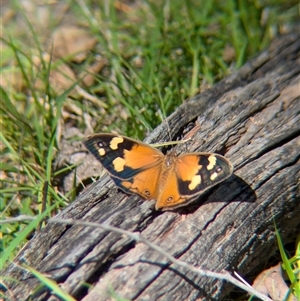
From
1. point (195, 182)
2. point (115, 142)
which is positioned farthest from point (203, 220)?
point (115, 142)

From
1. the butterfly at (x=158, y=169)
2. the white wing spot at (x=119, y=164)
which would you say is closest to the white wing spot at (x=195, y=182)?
the butterfly at (x=158, y=169)

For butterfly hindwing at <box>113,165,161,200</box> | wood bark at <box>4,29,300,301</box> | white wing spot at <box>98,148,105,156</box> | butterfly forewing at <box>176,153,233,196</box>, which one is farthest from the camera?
white wing spot at <box>98,148,105,156</box>

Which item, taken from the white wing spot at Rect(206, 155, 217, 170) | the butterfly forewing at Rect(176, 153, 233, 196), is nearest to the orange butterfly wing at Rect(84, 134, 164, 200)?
the butterfly forewing at Rect(176, 153, 233, 196)

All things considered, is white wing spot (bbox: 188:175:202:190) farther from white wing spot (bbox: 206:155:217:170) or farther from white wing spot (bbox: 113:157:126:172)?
white wing spot (bbox: 113:157:126:172)

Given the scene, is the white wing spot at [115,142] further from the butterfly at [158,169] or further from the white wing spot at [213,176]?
the white wing spot at [213,176]

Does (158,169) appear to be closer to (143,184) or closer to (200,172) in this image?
(143,184)

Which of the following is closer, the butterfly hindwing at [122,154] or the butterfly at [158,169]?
the butterfly at [158,169]
